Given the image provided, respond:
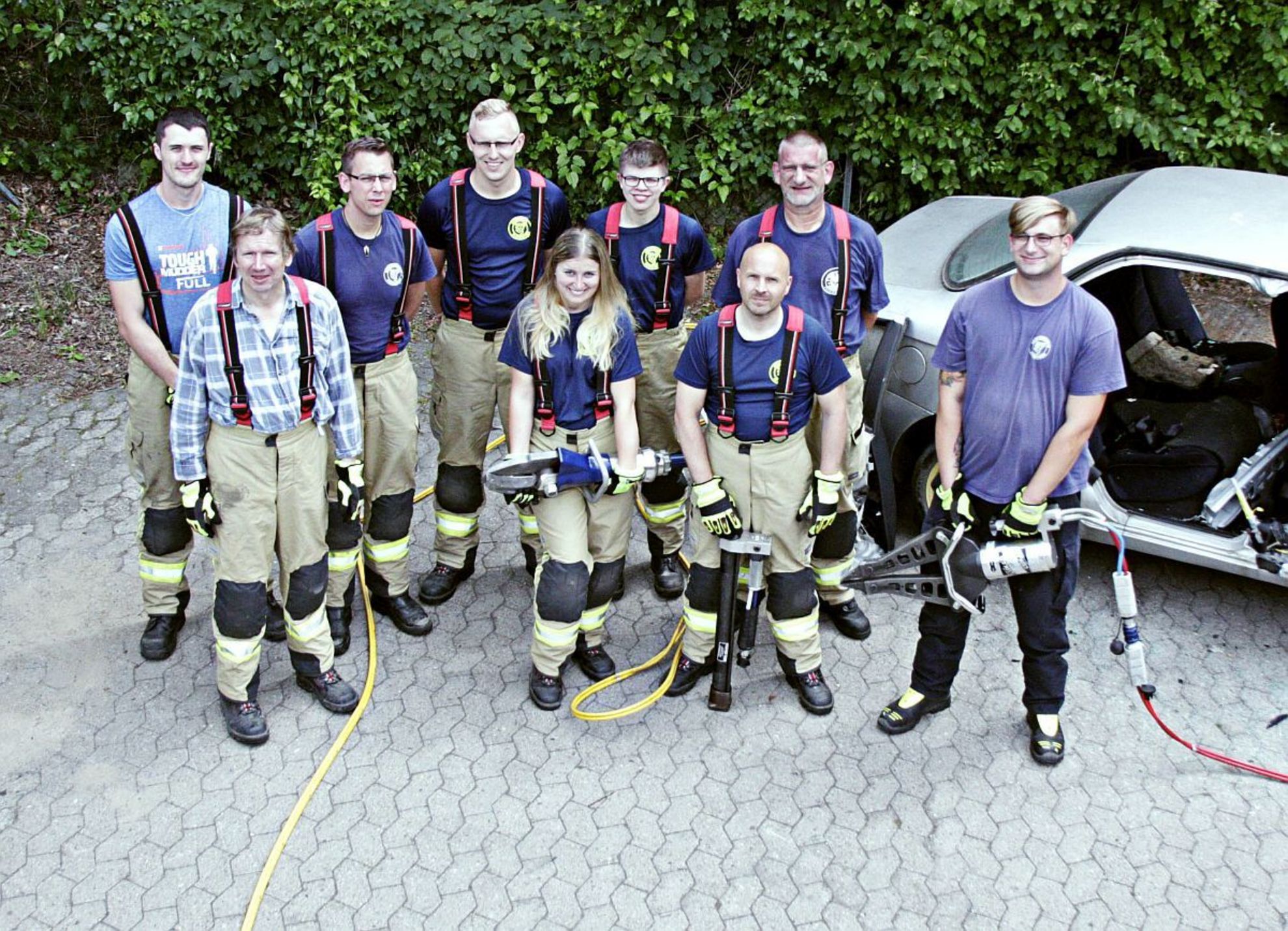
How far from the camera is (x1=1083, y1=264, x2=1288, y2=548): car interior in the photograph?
16.5 ft

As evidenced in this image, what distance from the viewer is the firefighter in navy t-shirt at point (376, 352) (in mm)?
4531

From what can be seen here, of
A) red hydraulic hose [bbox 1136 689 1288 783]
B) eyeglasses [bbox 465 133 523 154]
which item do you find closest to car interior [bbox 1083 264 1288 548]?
red hydraulic hose [bbox 1136 689 1288 783]

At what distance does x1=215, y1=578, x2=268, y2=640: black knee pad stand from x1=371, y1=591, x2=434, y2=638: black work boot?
834 mm

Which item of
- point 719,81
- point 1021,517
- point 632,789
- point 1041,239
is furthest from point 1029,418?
point 719,81

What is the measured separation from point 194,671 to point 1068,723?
11.6 ft

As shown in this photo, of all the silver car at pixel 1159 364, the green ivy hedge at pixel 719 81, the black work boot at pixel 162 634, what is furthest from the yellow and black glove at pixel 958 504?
the green ivy hedge at pixel 719 81

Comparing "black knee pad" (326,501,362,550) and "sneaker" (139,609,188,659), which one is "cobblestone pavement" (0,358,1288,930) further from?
"black knee pad" (326,501,362,550)

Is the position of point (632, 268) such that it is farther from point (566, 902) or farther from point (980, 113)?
point (980, 113)

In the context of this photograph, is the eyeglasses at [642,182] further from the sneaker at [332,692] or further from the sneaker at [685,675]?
the sneaker at [332,692]

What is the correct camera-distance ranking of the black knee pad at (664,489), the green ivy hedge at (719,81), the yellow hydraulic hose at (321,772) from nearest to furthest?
1. the yellow hydraulic hose at (321,772)
2. the black knee pad at (664,489)
3. the green ivy hedge at (719,81)

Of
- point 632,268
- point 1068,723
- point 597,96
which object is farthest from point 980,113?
point 1068,723

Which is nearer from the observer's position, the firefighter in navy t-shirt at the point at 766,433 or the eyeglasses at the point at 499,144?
the firefighter in navy t-shirt at the point at 766,433

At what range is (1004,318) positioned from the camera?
13.0ft

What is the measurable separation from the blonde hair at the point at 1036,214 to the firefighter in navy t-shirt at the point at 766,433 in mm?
771
